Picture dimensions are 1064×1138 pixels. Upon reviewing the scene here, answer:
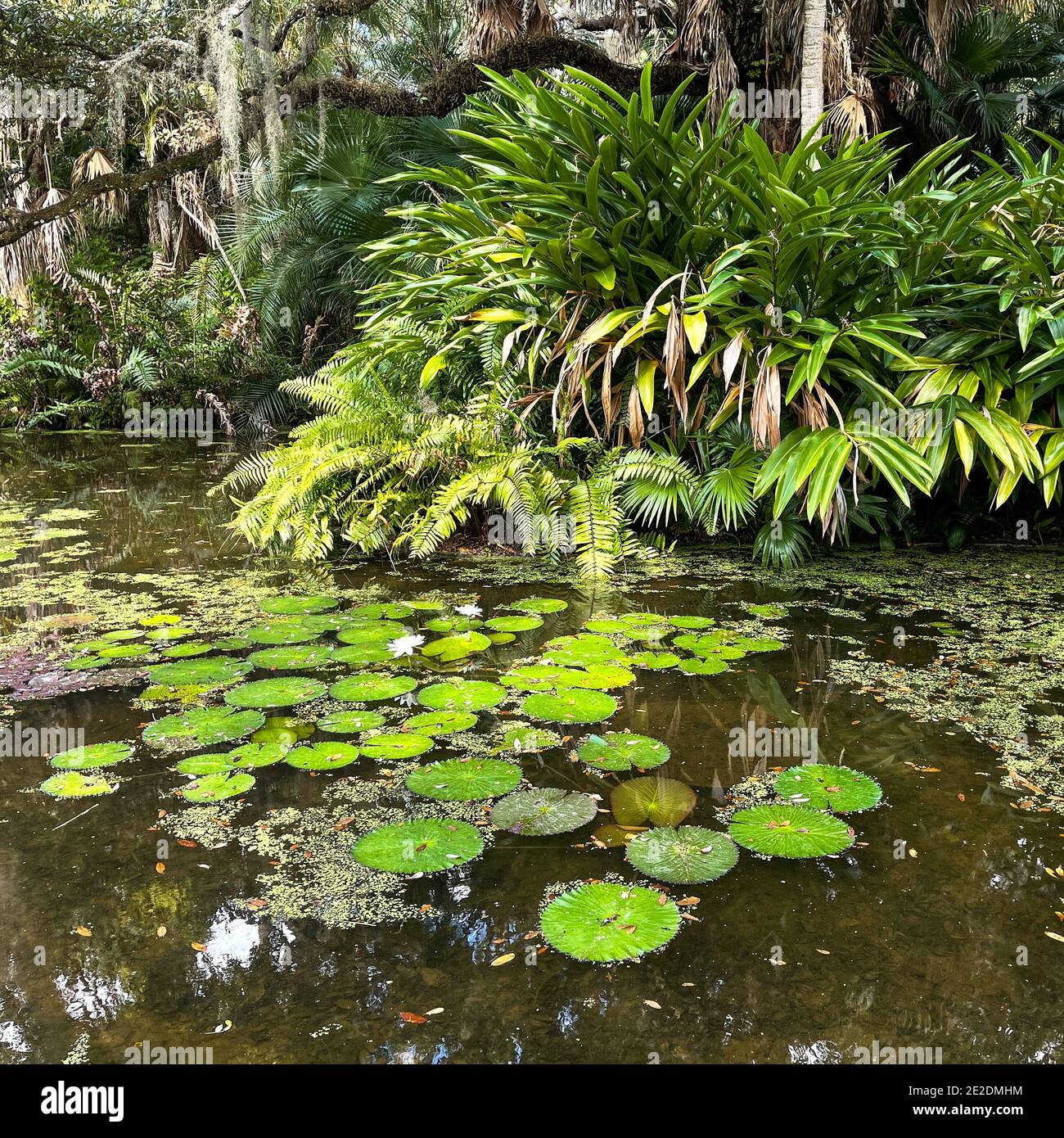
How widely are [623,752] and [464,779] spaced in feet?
1.39

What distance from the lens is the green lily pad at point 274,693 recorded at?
274 cm

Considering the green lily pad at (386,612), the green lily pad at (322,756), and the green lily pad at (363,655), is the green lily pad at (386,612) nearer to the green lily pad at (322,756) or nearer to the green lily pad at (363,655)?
the green lily pad at (363,655)

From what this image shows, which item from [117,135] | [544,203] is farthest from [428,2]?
[544,203]

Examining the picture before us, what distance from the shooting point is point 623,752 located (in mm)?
2414

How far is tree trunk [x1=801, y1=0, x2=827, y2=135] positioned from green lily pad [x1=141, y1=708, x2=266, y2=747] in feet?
14.7

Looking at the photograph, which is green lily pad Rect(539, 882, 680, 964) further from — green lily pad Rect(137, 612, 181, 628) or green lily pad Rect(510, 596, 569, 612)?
green lily pad Rect(137, 612, 181, 628)

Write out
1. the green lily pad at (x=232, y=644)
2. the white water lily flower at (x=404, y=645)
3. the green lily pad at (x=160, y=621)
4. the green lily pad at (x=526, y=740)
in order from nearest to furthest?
the green lily pad at (x=526, y=740), the white water lily flower at (x=404, y=645), the green lily pad at (x=232, y=644), the green lily pad at (x=160, y=621)

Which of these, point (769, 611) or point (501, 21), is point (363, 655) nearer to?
point (769, 611)

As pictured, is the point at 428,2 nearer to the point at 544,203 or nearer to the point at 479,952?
the point at 544,203

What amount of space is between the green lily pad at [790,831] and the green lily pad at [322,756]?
984 millimetres

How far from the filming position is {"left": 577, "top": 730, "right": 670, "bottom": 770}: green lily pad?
236 centimetres

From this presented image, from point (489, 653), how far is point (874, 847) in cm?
153

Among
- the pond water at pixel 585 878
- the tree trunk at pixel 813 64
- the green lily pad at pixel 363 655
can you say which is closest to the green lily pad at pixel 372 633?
the green lily pad at pixel 363 655
